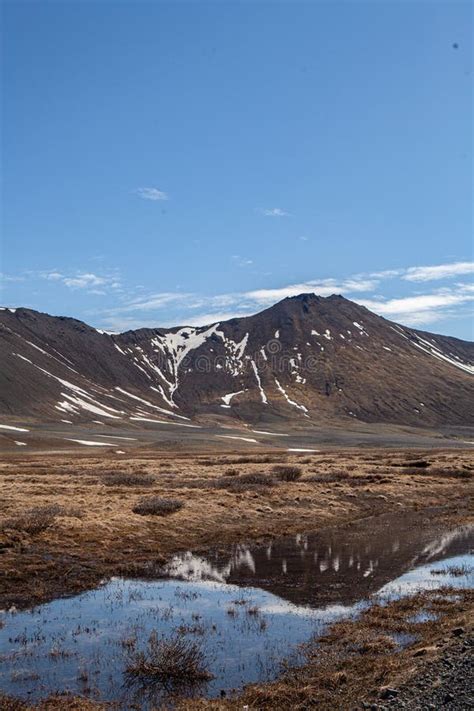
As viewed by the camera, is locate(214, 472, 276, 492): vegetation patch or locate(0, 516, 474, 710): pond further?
locate(214, 472, 276, 492): vegetation patch

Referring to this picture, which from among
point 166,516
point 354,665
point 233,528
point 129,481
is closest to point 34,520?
point 166,516

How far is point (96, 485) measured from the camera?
45500 millimetres

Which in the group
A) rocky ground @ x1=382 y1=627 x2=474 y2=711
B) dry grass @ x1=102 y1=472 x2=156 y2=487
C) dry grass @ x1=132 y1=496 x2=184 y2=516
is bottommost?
dry grass @ x1=102 y1=472 x2=156 y2=487

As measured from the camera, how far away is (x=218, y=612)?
1859cm

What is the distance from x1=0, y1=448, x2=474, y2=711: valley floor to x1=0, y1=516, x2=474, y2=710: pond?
92 cm

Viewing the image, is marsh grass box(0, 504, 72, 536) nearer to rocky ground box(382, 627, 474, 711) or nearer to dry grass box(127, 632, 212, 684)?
dry grass box(127, 632, 212, 684)

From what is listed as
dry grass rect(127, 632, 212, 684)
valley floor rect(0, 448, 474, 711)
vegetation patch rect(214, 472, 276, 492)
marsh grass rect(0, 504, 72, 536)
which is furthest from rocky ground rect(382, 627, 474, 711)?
vegetation patch rect(214, 472, 276, 492)

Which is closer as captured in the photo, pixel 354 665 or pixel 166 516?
pixel 354 665

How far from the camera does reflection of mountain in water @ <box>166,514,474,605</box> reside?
2166 centimetres

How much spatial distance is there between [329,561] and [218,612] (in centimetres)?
851

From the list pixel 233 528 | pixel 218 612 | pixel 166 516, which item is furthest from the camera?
pixel 166 516

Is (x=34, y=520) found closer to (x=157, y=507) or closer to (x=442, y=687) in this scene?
(x=157, y=507)

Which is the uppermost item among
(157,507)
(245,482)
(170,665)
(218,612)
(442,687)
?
(442,687)

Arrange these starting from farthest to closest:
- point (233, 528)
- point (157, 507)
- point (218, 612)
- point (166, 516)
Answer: point (157, 507)
point (166, 516)
point (233, 528)
point (218, 612)
